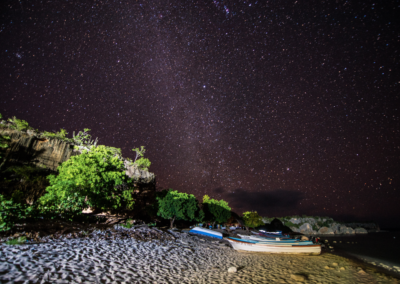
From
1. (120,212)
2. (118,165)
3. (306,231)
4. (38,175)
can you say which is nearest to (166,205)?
(120,212)

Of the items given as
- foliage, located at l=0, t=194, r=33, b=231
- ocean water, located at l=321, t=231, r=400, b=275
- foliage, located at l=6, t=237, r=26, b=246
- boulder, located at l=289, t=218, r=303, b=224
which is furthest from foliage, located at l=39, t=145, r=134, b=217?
boulder, located at l=289, t=218, r=303, b=224

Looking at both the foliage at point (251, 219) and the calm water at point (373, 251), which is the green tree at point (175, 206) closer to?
the calm water at point (373, 251)

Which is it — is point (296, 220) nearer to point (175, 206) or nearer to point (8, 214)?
point (175, 206)

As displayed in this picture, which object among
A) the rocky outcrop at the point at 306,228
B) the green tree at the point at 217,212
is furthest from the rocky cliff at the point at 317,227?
the green tree at the point at 217,212

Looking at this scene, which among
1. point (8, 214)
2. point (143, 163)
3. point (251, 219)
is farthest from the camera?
point (251, 219)

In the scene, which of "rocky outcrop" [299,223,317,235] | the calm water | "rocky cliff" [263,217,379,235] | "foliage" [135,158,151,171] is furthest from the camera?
"rocky outcrop" [299,223,317,235]

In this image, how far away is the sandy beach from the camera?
7.52m

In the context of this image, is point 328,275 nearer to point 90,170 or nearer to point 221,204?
point 90,170

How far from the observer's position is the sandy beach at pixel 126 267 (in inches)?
296

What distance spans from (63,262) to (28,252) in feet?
7.43

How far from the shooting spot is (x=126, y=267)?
9383 mm

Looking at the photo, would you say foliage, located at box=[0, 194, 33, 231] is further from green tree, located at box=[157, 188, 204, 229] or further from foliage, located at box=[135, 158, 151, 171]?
foliage, located at box=[135, 158, 151, 171]

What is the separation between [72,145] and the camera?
3384 cm

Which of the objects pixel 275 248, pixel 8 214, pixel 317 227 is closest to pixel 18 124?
pixel 8 214
